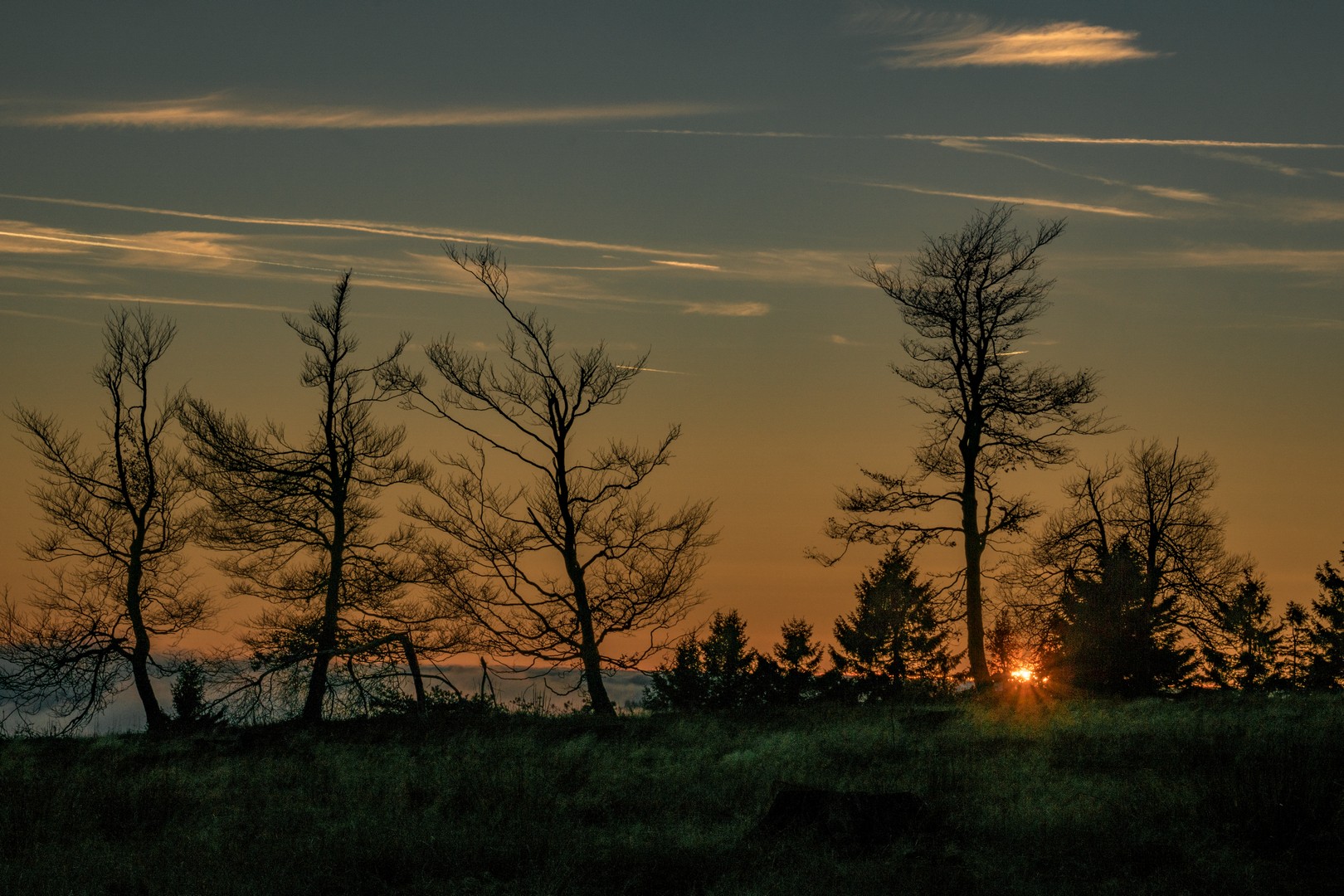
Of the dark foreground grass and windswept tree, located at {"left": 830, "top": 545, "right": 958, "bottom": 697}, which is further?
windswept tree, located at {"left": 830, "top": 545, "right": 958, "bottom": 697}

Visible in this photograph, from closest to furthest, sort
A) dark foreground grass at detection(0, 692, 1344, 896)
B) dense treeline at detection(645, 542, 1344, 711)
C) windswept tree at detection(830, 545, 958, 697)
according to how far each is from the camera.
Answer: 1. dark foreground grass at detection(0, 692, 1344, 896)
2. dense treeline at detection(645, 542, 1344, 711)
3. windswept tree at detection(830, 545, 958, 697)

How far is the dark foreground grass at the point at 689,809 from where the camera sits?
10227 mm

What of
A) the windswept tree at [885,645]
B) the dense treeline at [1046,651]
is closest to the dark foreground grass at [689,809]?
the dense treeline at [1046,651]

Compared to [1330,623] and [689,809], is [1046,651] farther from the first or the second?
[1330,623]

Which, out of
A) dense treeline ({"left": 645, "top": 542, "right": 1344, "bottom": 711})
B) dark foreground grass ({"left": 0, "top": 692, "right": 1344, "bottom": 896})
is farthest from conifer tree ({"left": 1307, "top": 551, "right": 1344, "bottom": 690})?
dark foreground grass ({"left": 0, "top": 692, "right": 1344, "bottom": 896})

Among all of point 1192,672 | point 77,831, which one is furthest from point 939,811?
point 1192,672

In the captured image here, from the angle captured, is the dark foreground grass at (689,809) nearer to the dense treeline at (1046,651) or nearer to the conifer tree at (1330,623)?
the dense treeline at (1046,651)

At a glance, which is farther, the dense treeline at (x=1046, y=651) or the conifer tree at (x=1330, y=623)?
the conifer tree at (x=1330, y=623)

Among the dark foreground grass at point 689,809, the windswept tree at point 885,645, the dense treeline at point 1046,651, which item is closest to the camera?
the dark foreground grass at point 689,809

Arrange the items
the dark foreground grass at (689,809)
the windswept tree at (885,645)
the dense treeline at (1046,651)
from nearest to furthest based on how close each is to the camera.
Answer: the dark foreground grass at (689,809), the dense treeline at (1046,651), the windswept tree at (885,645)

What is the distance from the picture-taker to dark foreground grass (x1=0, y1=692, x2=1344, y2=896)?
33.6 feet

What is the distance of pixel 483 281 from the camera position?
28188 mm

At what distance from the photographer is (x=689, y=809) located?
43.1 ft

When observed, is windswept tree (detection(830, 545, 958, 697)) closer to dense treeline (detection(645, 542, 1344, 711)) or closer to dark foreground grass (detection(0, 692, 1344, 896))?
dense treeline (detection(645, 542, 1344, 711))
